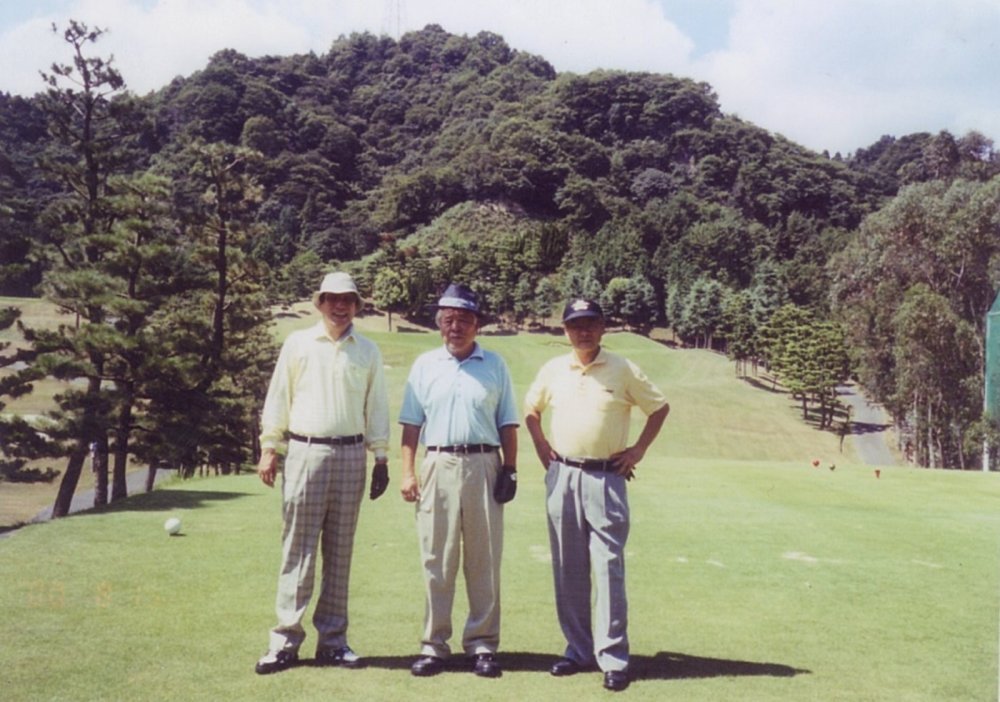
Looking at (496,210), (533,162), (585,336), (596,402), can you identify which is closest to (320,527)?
(596,402)

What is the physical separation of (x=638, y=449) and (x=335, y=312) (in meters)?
1.81

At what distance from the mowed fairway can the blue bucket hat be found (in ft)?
6.17

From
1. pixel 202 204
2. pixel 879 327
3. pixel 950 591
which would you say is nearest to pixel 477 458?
pixel 950 591

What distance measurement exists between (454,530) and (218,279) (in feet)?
61.3

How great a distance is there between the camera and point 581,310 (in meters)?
5.07

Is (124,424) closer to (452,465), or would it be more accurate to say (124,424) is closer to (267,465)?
(267,465)

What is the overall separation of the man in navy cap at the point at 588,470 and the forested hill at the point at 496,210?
16007 mm

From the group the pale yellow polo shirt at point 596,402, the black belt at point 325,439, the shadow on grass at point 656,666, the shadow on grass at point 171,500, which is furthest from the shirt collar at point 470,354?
the shadow on grass at point 171,500

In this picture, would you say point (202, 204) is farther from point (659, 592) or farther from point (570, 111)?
point (570, 111)

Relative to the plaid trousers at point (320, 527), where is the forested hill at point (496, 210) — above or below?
above

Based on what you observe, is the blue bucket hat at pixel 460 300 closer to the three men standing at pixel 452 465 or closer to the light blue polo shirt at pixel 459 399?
the three men standing at pixel 452 465

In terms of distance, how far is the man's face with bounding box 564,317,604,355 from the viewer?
502 cm

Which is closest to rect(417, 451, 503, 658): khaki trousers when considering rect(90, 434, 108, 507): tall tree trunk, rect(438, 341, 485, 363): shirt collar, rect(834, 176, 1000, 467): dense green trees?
rect(438, 341, 485, 363): shirt collar

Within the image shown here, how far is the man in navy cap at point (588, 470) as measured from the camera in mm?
4859
